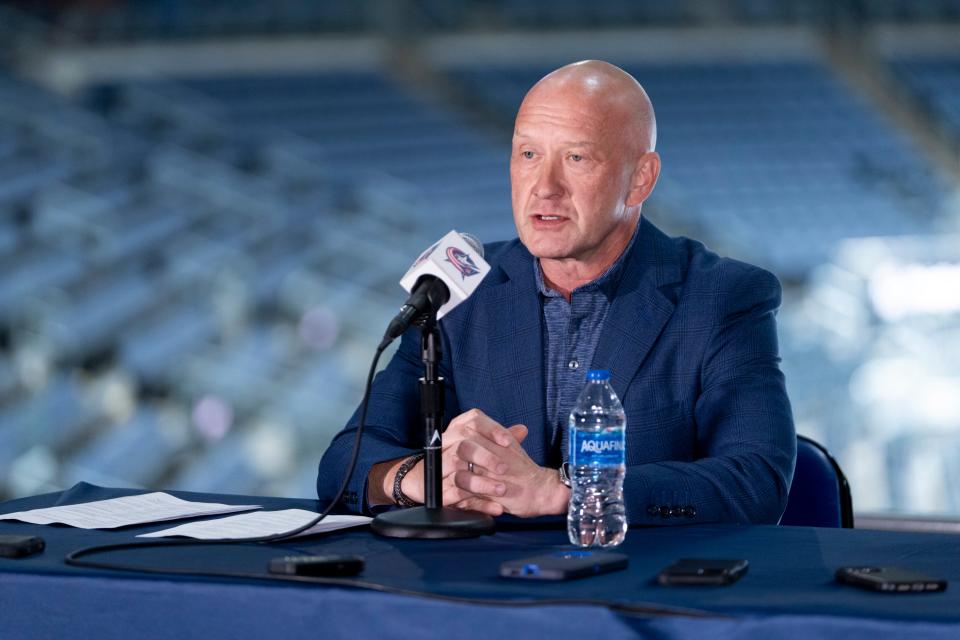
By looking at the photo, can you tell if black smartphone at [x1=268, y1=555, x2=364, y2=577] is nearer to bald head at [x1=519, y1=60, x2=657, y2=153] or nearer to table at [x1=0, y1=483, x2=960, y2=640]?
table at [x1=0, y1=483, x2=960, y2=640]

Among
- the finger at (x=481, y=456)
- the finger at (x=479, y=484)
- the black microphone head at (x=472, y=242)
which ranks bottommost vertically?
Result: the finger at (x=479, y=484)

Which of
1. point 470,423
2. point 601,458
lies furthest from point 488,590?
point 470,423

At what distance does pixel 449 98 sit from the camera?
13.6 metres

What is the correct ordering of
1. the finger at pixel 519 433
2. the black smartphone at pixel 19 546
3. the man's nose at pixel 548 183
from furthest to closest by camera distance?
the man's nose at pixel 548 183, the finger at pixel 519 433, the black smartphone at pixel 19 546

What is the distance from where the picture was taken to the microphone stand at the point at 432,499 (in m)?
1.45

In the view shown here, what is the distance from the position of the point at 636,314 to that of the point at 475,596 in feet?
2.82

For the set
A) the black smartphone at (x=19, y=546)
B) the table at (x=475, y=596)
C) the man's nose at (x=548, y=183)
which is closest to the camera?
the table at (x=475, y=596)

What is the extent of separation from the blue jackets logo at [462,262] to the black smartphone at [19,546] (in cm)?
59

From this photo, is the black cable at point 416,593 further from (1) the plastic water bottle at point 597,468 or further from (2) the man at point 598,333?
(2) the man at point 598,333

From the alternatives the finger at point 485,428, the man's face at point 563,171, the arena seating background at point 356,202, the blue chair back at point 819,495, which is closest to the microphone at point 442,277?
the finger at point 485,428

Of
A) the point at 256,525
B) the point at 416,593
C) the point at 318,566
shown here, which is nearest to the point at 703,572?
the point at 416,593

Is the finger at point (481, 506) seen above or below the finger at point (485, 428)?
below

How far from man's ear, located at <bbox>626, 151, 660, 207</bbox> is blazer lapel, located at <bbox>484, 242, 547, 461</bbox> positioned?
208 mm

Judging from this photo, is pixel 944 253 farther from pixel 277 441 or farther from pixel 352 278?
pixel 277 441
